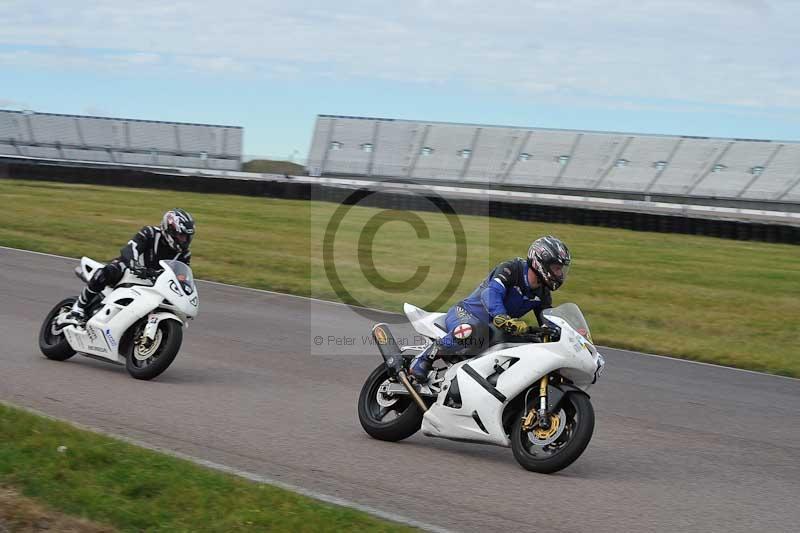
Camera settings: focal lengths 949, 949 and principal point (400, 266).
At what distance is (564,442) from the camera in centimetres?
674

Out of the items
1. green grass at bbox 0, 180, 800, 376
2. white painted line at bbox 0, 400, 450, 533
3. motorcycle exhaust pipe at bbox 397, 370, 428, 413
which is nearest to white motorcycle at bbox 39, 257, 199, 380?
white painted line at bbox 0, 400, 450, 533

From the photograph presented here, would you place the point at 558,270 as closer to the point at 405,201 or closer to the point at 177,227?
the point at 177,227

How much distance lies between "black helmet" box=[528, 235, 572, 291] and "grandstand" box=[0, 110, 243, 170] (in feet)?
134

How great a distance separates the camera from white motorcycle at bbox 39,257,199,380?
9367 mm

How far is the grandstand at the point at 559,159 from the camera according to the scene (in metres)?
44.1

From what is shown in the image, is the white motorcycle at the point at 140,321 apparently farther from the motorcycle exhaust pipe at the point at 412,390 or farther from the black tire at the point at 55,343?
the motorcycle exhaust pipe at the point at 412,390

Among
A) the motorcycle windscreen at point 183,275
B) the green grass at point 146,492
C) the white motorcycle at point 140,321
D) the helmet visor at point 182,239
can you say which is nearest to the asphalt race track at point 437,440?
the white motorcycle at point 140,321

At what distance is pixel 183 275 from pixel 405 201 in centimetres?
2059

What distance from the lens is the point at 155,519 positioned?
5.07 m

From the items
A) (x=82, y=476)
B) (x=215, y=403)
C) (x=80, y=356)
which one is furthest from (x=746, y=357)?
(x=82, y=476)

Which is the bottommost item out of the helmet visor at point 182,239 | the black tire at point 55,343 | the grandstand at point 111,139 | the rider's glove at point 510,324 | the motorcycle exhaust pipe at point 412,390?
the grandstand at point 111,139

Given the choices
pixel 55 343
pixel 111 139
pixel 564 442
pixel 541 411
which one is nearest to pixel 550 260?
pixel 541 411

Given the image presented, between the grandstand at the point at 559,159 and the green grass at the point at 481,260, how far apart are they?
13.8 metres

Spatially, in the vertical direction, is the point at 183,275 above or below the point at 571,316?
below
